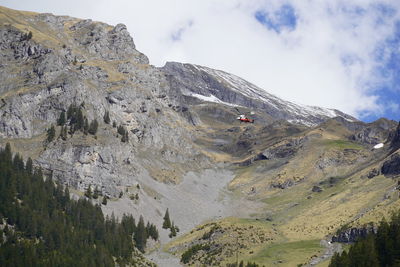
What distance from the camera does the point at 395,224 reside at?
13325 cm

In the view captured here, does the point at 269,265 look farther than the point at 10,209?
Yes

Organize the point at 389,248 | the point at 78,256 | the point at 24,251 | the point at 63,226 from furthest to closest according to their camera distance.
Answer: the point at 63,226 → the point at 78,256 → the point at 24,251 → the point at 389,248

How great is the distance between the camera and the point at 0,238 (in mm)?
169750

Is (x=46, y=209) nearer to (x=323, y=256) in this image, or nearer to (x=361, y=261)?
(x=323, y=256)

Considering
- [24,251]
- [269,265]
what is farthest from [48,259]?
[269,265]

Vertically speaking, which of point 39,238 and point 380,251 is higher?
point 39,238

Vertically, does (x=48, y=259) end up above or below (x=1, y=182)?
below

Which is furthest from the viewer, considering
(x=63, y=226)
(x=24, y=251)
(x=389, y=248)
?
(x=63, y=226)

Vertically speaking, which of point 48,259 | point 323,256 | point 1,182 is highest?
point 1,182

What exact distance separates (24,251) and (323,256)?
104 meters

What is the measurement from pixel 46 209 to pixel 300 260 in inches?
3749

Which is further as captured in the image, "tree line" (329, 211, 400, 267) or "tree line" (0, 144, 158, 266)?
"tree line" (0, 144, 158, 266)

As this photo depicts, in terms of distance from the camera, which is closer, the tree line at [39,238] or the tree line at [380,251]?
the tree line at [380,251]

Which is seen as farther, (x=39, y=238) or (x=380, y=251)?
(x=39, y=238)
